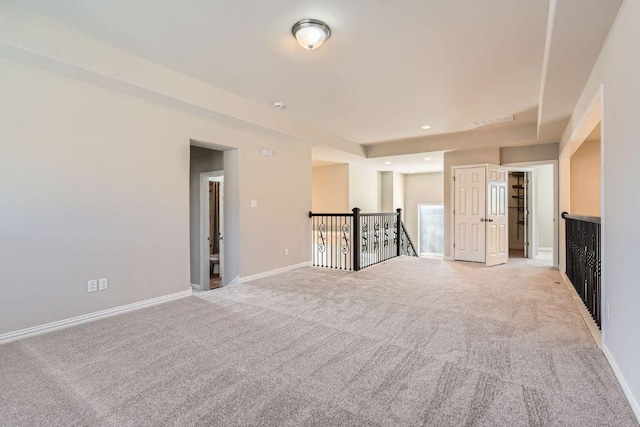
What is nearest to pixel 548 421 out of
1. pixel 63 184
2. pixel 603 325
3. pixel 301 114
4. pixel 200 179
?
pixel 603 325

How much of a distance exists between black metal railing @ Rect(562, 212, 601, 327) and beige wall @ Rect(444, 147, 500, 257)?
7.38ft

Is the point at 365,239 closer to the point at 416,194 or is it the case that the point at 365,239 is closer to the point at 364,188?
the point at 364,188

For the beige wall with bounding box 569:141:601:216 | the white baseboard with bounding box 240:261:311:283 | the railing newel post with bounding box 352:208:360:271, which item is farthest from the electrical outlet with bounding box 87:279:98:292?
the beige wall with bounding box 569:141:601:216

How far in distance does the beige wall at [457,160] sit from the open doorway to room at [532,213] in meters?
1.42

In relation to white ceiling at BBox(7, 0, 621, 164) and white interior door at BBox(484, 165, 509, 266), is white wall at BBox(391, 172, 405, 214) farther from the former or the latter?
white ceiling at BBox(7, 0, 621, 164)

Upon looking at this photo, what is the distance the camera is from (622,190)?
1.90m

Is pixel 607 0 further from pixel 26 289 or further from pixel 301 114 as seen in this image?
pixel 26 289

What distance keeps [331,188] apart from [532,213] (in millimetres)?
5159

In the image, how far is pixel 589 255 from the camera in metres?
3.15

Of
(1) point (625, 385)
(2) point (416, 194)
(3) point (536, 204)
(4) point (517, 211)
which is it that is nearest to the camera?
(1) point (625, 385)

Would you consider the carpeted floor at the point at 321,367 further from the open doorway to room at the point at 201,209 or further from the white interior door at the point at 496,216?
the white interior door at the point at 496,216

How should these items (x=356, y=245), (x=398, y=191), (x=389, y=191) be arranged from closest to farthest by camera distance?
(x=356, y=245) → (x=389, y=191) → (x=398, y=191)

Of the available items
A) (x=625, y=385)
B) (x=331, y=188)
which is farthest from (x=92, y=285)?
(x=331, y=188)

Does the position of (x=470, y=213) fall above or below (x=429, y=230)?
above
